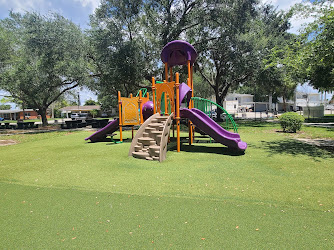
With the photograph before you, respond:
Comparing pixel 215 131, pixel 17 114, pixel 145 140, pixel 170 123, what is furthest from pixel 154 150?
pixel 17 114

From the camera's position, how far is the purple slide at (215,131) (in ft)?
24.5

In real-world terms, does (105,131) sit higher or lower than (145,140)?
higher

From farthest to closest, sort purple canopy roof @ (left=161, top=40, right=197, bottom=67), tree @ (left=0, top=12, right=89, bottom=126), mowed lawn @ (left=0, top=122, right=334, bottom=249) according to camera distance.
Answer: tree @ (left=0, top=12, right=89, bottom=126) → purple canopy roof @ (left=161, top=40, right=197, bottom=67) → mowed lawn @ (left=0, top=122, right=334, bottom=249)

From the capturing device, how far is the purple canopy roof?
901 cm

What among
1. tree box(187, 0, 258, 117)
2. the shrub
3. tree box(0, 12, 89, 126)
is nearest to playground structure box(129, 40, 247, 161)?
the shrub

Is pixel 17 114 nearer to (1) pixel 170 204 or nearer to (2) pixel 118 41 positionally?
(2) pixel 118 41

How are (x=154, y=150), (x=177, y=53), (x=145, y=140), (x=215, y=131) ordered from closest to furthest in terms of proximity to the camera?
(x=154, y=150)
(x=145, y=140)
(x=215, y=131)
(x=177, y=53)

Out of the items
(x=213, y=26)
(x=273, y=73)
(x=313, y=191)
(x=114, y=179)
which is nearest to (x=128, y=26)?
(x=213, y=26)

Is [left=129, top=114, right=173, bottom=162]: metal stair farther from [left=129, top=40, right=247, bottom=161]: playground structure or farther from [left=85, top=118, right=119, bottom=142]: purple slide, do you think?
[left=85, top=118, right=119, bottom=142]: purple slide

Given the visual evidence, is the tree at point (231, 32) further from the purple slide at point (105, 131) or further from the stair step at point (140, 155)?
the stair step at point (140, 155)

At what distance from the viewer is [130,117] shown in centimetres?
981

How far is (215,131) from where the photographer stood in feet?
25.7

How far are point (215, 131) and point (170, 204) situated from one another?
448 centimetres

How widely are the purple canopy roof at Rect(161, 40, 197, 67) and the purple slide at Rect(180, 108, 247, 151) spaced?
251 cm
